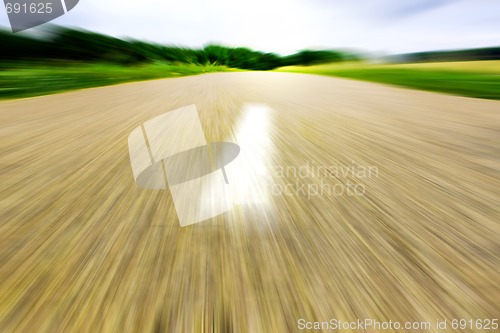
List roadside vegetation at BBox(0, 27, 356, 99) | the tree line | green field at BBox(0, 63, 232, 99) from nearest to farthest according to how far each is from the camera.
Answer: green field at BBox(0, 63, 232, 99)
roadside vegetation at BBox(0, 27, 356, 99)
the tree line

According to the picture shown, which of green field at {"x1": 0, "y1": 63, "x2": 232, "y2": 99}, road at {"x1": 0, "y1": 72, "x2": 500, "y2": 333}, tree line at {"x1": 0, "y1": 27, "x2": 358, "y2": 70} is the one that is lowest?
road at {"x1": 0, "y1": 72, "x2": 500, "y2": 333}

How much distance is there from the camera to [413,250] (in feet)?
1.96

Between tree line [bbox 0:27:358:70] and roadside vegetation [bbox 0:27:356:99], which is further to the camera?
tree line [bbox 0:27:358:70]

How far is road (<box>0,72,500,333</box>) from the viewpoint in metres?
0.46

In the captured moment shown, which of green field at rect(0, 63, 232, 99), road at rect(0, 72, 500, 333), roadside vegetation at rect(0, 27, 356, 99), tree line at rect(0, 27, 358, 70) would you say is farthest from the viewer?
tree line at rect(0, 27, 358, 70)

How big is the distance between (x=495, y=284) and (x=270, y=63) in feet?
131

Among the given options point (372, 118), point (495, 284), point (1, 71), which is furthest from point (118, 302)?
point (1, 71)

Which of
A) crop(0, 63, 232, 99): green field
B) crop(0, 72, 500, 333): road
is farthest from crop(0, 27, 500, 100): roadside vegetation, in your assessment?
crop(0, 72, 500, 333): road

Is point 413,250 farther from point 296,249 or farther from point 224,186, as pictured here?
point 224,186

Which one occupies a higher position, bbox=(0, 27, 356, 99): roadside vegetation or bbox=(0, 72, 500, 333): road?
bbox=(0, 27, 356, 99): roadside vegetation

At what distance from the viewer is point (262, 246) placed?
2.03 feet

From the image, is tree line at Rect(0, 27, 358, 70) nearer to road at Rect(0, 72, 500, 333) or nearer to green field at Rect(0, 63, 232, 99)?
green field at Rect(0, 63, 232, 99)

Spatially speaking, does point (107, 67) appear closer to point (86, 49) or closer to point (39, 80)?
point (86, 49)

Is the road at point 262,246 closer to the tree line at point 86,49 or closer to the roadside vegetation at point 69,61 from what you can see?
the roadside vegetation at point 69,61
